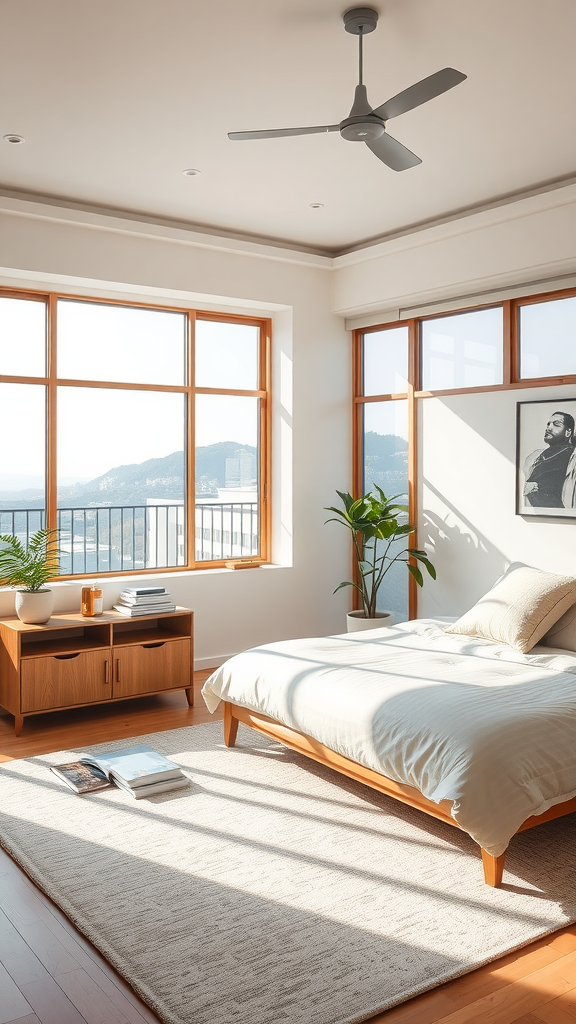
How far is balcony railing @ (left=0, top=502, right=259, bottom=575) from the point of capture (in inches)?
211

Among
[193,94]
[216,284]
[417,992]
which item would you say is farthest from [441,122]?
[417,992]

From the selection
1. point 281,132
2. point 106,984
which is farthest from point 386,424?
point 106,984

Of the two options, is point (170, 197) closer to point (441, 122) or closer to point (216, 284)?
point (216, 284)

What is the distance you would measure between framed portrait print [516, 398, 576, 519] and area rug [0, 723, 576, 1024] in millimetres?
2078

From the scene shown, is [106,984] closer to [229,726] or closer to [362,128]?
[229,726]

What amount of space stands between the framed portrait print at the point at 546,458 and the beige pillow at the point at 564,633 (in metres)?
0.88

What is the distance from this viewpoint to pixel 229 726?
411 centimetres

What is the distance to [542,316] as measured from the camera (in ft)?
16.2

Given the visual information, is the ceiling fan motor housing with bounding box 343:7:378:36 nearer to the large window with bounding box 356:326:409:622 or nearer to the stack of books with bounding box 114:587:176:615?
the large window with bounding box 356:326:409:622

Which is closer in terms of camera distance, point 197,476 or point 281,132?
point 281,132

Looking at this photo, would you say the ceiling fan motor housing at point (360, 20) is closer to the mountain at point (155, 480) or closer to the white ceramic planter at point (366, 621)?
the mountain at point (155, 480)

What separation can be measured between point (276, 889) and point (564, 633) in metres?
1.99

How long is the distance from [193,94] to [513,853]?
10.8 feet

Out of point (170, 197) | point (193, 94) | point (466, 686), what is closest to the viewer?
point (466, 686)
